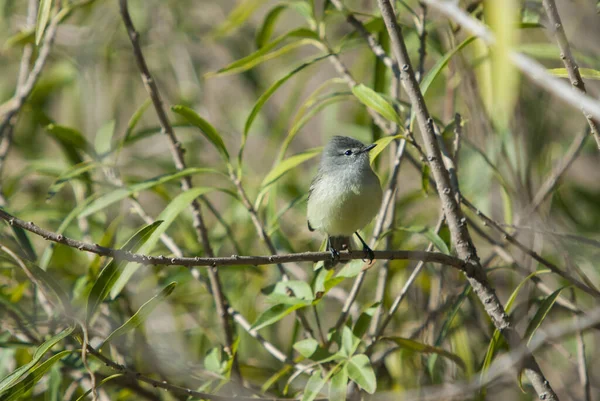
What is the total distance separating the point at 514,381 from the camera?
9.21 feet

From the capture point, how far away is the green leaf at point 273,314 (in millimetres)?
2271

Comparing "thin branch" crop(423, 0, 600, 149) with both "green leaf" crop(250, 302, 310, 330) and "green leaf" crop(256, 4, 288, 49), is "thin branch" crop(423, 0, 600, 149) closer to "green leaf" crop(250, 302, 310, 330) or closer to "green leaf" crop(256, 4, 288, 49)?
"green leaf" crop(250, 302, 310, 330)

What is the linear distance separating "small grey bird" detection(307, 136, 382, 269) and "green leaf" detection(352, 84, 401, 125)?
46 centimetres

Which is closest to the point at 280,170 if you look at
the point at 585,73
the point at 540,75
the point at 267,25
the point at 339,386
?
the point at 267,25

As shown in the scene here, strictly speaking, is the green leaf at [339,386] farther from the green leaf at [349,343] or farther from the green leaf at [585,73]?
the green leaf at [585,73]

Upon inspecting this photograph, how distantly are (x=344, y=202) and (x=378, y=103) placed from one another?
86cm

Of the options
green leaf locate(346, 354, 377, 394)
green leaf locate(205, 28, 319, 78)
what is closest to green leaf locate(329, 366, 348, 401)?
green leaf locate(346, 354, 377, 394)

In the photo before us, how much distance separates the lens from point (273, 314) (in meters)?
2.32

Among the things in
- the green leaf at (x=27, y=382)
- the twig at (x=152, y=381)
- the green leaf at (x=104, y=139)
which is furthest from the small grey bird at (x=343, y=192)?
the green leaf at (x=27, y=382)

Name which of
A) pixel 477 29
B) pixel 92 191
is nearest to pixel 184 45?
pixel 92 191

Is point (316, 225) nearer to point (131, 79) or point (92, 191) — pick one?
point (92, 191)

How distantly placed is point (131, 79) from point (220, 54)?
93cm

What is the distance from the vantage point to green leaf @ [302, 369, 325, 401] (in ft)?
7.07

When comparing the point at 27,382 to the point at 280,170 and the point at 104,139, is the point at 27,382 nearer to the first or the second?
the point at 280,170
